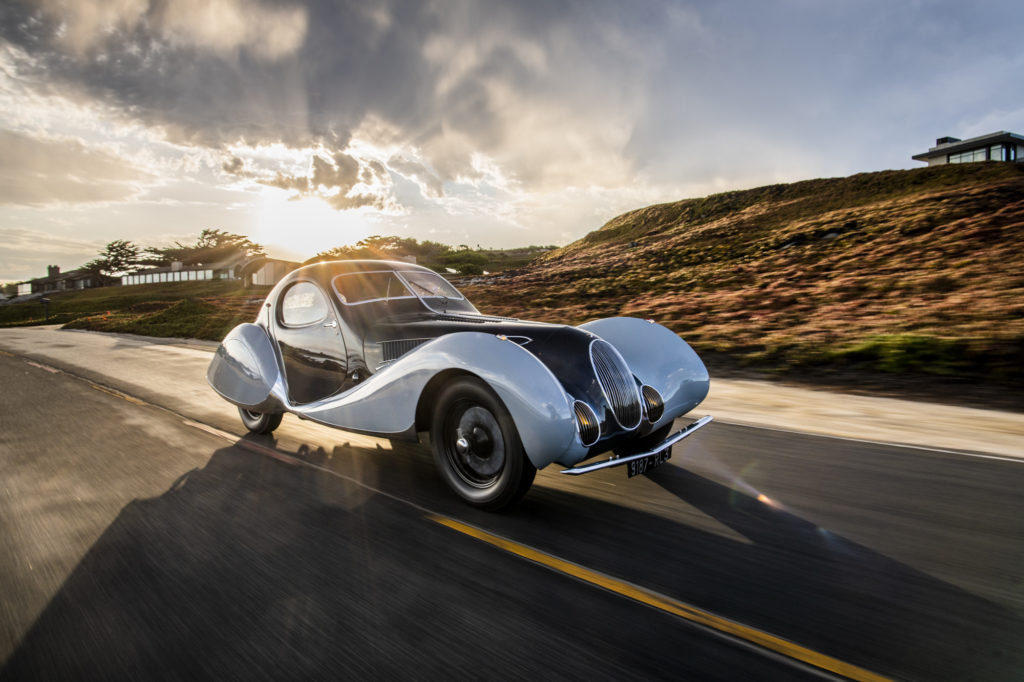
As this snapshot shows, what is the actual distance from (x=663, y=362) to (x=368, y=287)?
8.43ft

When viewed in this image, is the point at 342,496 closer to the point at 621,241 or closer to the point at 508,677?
the point at 508,677

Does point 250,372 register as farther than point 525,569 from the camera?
Yes

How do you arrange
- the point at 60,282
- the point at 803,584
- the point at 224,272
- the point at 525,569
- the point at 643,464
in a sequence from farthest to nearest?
the point at 60,282 < the point at 224,272 < the point at 643,464 < the point at 525,569 < the point at 803,584

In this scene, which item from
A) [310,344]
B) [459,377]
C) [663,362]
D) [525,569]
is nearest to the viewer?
[525,569]

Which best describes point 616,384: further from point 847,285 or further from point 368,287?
point 847,285

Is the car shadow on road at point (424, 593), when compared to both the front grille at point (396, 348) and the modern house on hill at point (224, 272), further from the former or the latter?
the modern house on hill at point (224, 272)

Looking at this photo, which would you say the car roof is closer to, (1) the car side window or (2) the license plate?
(1) the car side window

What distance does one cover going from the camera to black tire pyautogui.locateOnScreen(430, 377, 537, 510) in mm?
3250

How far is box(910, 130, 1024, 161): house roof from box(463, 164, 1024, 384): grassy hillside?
13835 mm

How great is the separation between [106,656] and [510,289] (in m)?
26.9

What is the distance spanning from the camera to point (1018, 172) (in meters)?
31.5

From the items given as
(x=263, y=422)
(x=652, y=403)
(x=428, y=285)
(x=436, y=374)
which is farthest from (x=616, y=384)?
(x=263, y=422)

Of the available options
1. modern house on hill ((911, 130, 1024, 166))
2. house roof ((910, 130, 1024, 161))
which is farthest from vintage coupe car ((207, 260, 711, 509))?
house roof ((910, 130, 1024, 161))

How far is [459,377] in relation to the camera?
3465 millimetres
